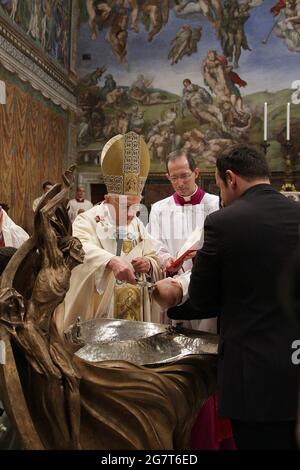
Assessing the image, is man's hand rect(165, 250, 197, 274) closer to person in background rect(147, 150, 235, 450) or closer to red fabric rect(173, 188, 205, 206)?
person in background rect(147, 150, 235, 450)

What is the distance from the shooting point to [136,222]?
393 centimetres

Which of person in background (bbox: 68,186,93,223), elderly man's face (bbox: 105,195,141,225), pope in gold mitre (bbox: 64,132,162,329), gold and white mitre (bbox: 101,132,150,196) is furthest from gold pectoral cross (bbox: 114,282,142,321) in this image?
person in background (bbox: 68,186,93,223)

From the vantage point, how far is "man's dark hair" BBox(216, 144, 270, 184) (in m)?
2.10

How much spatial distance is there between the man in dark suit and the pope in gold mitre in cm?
140

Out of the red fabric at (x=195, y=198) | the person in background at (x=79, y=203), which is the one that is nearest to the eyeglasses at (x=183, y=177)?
the red fabric at (x=195, y=198)

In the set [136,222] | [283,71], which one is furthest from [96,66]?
[136,222]

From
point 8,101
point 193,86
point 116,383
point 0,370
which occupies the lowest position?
point 116,383

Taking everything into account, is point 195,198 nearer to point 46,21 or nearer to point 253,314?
point 253,314

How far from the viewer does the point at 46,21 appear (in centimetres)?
1117

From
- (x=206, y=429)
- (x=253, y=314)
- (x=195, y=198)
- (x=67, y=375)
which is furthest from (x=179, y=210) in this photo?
(x=67, y=375)

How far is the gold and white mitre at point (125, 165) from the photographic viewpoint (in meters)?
3.75

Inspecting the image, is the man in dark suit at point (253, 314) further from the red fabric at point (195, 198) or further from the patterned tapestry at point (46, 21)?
the patterned tapestry at point (46, 21)

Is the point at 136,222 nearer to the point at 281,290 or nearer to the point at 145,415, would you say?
the point at 145,415

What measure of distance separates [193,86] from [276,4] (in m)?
2.90
